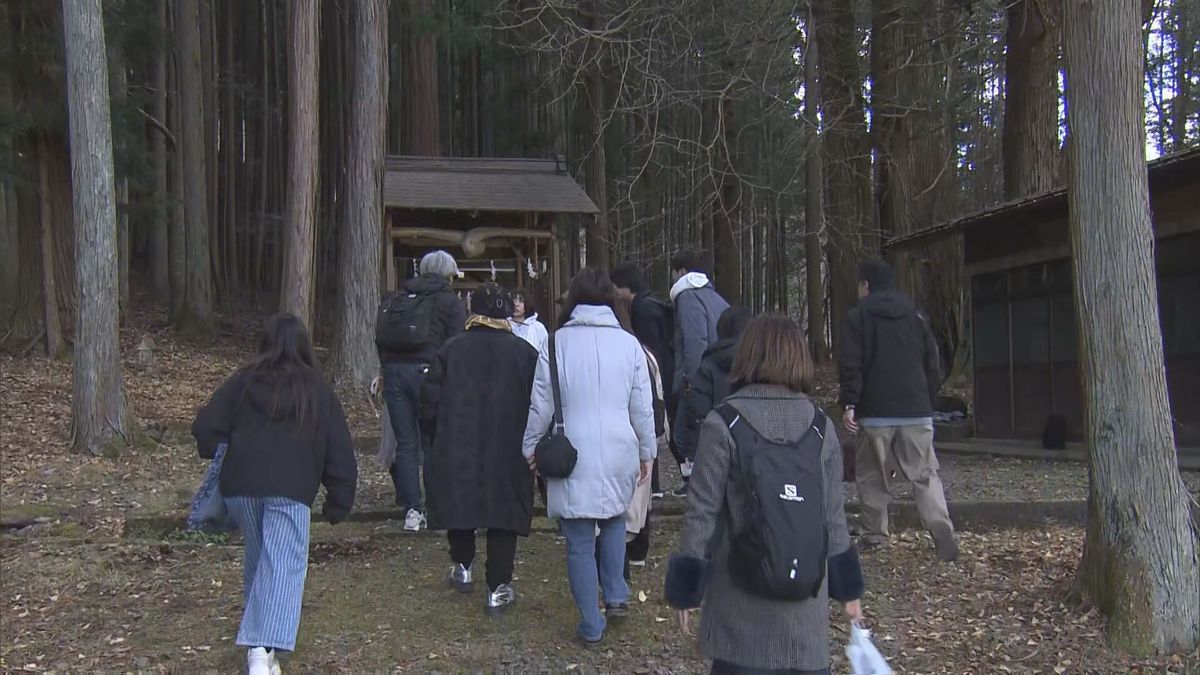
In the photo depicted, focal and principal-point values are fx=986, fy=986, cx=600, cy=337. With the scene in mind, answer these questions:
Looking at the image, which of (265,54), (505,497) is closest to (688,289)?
(505,497)

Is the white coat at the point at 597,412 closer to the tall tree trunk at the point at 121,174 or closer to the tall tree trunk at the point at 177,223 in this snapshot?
the tall tree trunk at the point at 121,174

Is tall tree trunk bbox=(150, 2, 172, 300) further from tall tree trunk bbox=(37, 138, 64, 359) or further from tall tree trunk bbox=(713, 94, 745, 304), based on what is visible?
tall tree trunk bbox=(713, 94, 745, 304)

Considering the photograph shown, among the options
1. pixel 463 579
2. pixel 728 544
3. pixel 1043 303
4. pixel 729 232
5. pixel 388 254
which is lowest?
pixel 463 579

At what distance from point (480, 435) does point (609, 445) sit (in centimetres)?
73

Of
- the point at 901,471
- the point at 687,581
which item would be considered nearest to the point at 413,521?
the point at 901,471

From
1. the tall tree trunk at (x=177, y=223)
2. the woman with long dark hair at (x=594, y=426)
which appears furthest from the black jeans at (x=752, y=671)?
the tall tree trunk at (x=177, y=223)

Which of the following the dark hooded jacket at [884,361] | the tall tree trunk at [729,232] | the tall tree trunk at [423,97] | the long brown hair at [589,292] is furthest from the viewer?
the tall tree trunk at [423,97]

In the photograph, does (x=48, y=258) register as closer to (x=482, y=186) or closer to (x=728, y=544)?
(x=482, y=186)

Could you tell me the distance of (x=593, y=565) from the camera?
445 centimetres

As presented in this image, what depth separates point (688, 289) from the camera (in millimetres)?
6418

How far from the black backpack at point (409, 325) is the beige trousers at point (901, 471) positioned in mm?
2668

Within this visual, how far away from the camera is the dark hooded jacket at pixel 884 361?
18.7ft

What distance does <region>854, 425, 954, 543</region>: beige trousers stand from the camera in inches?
222

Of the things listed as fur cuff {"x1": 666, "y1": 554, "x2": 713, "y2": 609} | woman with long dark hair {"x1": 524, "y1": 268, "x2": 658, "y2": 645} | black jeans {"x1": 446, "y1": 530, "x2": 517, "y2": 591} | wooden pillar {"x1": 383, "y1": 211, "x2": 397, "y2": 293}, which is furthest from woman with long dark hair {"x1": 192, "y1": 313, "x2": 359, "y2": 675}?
wooden pillar {"x1": 383, "y1": 211, "x2": 397, "y2": 293}
